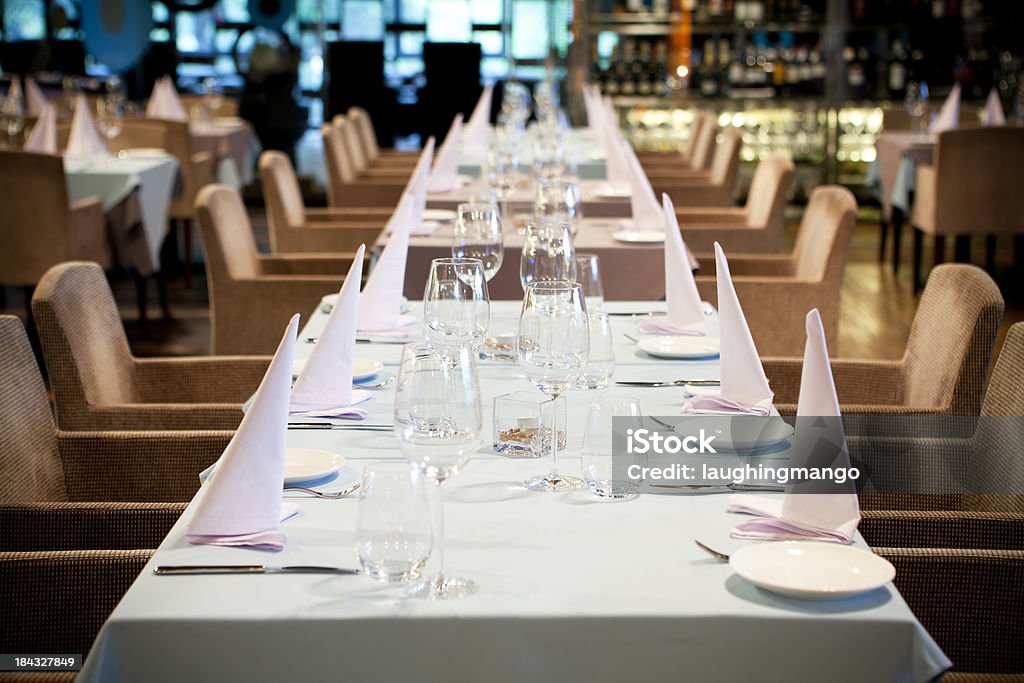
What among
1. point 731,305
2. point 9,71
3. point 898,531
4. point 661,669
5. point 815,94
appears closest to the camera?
point 661,669

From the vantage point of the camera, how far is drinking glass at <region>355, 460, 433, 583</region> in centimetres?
127

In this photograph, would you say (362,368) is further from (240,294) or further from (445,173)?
(445,173)

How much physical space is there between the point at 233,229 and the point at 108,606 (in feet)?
8.26

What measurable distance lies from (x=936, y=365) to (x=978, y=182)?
4472 mm

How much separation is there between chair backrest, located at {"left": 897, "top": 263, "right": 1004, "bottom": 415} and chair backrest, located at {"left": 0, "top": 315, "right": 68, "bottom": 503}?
1.73 m

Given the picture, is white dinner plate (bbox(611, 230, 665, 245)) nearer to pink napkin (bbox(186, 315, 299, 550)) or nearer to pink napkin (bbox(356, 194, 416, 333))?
pink napkin (bbox(356, 194, 416, 333))

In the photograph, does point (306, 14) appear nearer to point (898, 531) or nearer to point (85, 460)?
point (85, 460)

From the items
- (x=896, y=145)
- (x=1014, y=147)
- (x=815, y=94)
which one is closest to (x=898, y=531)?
(x=1014, y=147)

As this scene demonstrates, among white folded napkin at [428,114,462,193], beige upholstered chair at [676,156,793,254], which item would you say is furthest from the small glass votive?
white folded napkin at [428,114,462,193]

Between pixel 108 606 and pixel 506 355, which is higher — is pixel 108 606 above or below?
below

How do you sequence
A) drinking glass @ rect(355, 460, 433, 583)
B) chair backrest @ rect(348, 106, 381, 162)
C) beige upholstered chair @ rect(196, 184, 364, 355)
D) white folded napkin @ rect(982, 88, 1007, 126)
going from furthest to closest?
chair backrest @ rect(348, 106, 381, 162) < white folded napkin @ rect(982, 88, 1007, 126) < beige upholstered chair @ rect(196, 184, 364, 355) < drinking glass @ rect(355, 460, 433, 583)

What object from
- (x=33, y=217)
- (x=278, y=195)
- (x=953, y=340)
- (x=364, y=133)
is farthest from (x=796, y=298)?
(x=364, y=133)

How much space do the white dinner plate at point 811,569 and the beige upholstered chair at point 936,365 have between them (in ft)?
3.12

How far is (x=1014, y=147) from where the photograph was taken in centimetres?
662
